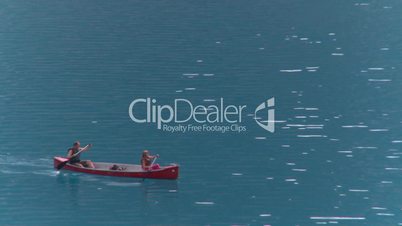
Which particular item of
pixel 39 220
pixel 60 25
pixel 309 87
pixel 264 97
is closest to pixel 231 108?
pixel 264 97

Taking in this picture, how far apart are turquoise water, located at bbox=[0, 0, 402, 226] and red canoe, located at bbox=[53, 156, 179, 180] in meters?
0.28

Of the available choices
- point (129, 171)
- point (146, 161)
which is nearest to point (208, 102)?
point (146, 161)

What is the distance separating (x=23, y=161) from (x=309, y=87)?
13.5 metres

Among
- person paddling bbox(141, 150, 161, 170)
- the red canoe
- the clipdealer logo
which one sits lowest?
the red canoe

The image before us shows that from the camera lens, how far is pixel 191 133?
2878 centimetres

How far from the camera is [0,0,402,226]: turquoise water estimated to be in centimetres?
2316

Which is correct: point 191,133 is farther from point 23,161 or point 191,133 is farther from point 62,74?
point 62,74

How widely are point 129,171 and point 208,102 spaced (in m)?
7.05

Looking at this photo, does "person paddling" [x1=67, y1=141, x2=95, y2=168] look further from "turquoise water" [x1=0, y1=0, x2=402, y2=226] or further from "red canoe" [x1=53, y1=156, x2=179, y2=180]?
"turquoise water" [x1=0, y1=0, x2=402, y2=226]

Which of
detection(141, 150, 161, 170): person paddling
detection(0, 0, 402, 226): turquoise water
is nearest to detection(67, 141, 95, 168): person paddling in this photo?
detection(0, 0, 402, 226): turquoise water

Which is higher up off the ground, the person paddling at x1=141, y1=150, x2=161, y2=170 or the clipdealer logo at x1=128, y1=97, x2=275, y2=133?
the clipdealer logo at x1=128, y1=97, x2=275, y2=133

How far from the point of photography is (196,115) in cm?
3002

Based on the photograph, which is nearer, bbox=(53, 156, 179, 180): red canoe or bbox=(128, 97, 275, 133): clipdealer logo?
bbox=(53, 156, 179, 180): red canoe

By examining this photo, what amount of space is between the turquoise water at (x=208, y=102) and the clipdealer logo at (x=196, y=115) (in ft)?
1.26
